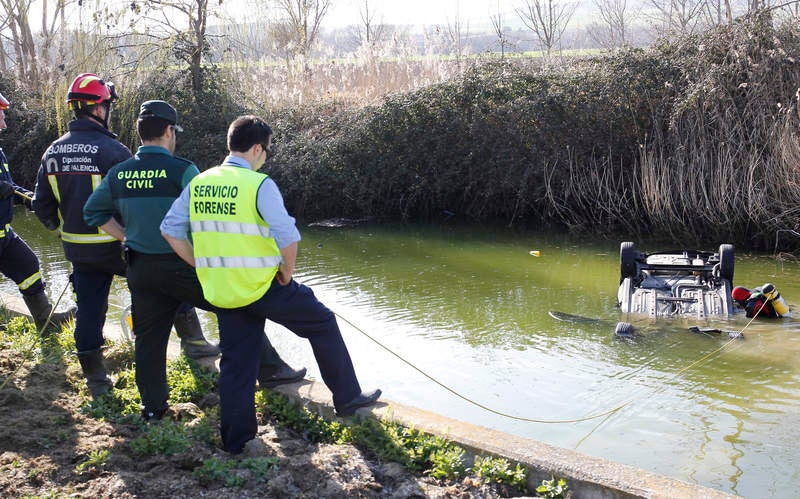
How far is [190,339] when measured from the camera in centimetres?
632

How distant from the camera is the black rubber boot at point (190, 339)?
248 inches

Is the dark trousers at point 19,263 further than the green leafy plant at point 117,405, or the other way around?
the dark trousers at point 19,263

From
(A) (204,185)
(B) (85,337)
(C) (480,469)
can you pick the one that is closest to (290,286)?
(A) (204,185)

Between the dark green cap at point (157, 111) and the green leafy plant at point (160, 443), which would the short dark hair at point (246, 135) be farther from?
the green leafy plant at point (160, 443)

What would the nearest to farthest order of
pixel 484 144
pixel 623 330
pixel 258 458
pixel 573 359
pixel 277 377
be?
pixel 258 458 → pixel 277 377 → pixel 573 359 → pixel 623 330 → pixel 484 144

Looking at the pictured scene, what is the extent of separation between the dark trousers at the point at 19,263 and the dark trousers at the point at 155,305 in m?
2.20

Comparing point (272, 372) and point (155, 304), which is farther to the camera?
point (272, 372)

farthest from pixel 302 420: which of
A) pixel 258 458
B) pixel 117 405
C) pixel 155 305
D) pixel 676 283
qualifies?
pixel 676 283

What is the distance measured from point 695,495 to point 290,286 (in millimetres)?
2447

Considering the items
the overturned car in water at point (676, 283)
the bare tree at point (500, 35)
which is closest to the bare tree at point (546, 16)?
the bare tree at point (500, 35)

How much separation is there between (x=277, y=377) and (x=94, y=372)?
52.3 inches

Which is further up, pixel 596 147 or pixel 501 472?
pixel 596 147

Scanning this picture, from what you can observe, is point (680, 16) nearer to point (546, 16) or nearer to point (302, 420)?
point (546, 16)

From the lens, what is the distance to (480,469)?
14.0 ft
